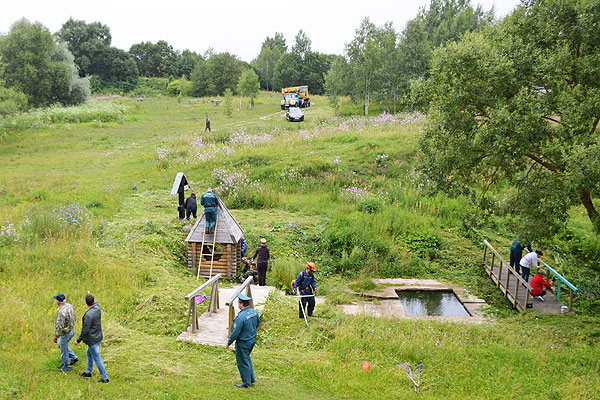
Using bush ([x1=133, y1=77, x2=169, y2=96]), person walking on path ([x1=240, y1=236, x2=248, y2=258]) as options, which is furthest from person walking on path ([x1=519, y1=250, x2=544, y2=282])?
bush ([x1=133, y1=77, x2=169, y2=96])

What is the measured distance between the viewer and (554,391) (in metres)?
8.34

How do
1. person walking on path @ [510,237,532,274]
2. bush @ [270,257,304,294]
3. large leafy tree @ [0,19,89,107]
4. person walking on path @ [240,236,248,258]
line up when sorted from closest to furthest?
bush @ [270,257,304,294]
person walking on path @ [510,237,532,274]
person walking on path @ [240,236,248,258]
large leafy tree @ [0,19,89,107]

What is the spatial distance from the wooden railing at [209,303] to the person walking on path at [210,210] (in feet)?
12.0

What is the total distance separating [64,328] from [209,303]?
370 cm

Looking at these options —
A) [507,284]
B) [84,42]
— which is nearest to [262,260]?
[507,284]

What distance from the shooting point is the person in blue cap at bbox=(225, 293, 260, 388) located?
24.3 feet

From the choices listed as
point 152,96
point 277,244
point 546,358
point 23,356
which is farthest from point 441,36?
point 23,356

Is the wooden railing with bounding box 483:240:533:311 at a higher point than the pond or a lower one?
higher

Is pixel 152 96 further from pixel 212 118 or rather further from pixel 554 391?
pixel 554 391

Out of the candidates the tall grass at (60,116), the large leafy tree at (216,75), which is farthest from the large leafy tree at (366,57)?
the large leafy tree at (216,75)

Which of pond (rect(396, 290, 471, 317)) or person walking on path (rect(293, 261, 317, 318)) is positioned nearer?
person walking on path (rect(293, 261, 317, 318))

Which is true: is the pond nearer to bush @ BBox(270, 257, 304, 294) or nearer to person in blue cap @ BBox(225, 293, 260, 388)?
bush @ BBox(270, 257, 304, 294)

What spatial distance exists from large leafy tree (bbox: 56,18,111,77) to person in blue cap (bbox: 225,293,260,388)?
3470 inches

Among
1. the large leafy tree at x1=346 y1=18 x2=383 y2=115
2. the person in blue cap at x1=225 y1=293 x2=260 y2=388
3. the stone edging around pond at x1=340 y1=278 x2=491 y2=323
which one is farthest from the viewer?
the large leafy tree at x1=346 y1=18 x2=383 y2=115
